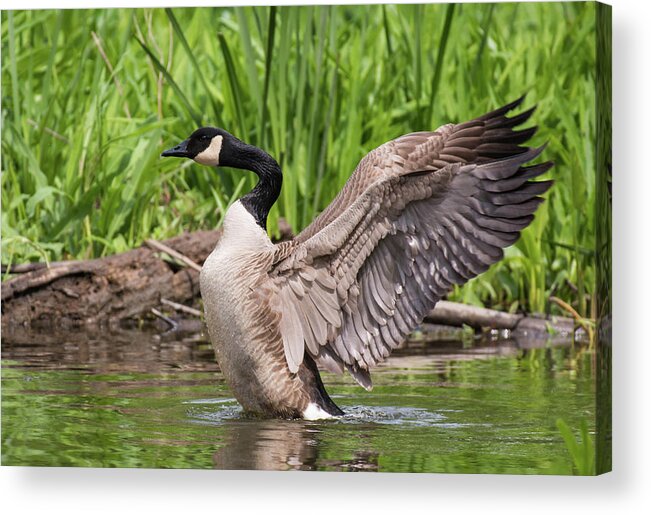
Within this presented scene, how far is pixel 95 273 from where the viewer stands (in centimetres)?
929

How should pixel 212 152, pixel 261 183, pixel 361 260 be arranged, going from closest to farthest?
pixel 361 260 < pixel 261 183 < pixel 212 152

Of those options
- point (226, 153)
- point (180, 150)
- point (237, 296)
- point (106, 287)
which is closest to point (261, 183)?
point (226, 153)

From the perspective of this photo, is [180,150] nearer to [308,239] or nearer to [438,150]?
[308,239]

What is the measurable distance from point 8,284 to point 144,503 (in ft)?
6.79

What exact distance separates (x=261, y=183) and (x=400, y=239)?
A: 82 centimetres

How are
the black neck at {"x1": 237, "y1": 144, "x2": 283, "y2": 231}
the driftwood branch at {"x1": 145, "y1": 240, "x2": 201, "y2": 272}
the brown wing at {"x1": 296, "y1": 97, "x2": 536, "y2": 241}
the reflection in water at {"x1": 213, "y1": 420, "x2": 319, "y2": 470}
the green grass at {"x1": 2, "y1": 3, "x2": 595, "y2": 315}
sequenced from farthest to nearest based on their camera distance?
1. the driftwood branch at {"x1": 145, "y1": 240, "x2": 201, "y2": 272}
2. the green grass at {"x1": 2, "y1": 3, "x2": 595, "y2": 315}
3. the black neck at {"x1": 237, "y1": 144, "x2": 283, "y2": 231}
4. the brown wing at {"x1": 296, "y1": 97, "x2": 536, "y2": 241}
5. the reflection in water at {"x1": 213, "y1": 420, "x2": 319, "y2": 470}

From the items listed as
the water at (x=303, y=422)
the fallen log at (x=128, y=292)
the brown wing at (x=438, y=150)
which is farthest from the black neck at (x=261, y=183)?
the fallen log at (x=128, y=292)

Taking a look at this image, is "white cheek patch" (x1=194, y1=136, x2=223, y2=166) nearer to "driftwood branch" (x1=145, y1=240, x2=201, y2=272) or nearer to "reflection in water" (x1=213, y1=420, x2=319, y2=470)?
"reflection in water" (x1=213, y1=420, x2=319, y2=470)

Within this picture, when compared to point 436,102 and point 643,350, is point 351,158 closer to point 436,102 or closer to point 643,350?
point 436,102

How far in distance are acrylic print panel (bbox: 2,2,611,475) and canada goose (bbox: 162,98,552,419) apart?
11 mm

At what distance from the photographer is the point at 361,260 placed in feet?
23.8

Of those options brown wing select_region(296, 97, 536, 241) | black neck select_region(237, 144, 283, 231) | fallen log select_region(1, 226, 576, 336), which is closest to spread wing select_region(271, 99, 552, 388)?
brown wing select_region(296, 97, 536, 241)

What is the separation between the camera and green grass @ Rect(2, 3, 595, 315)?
8.12m

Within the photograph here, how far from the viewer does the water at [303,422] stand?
279 inches
